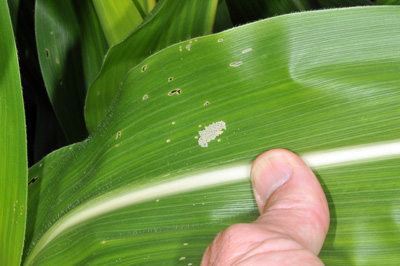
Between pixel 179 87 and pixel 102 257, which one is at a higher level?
pixel 179 87

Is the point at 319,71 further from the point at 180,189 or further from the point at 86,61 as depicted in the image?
the point at 86,61

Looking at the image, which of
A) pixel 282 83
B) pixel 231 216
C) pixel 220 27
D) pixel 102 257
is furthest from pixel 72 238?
pixel 220 27

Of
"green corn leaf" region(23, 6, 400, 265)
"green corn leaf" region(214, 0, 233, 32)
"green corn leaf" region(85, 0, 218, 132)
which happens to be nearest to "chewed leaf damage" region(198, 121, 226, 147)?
"green corn leaf" region(23, 6, 400, 265)

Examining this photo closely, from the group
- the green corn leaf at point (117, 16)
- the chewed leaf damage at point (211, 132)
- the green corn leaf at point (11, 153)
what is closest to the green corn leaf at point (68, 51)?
the green corn leaf at point (117, 16)

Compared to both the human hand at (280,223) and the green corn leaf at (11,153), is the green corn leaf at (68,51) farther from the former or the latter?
the human hand at (280,223)

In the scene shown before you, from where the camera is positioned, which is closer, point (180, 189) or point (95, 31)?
point (180, 189)

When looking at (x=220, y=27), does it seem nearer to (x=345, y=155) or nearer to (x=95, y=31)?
(x=95, y=31)
